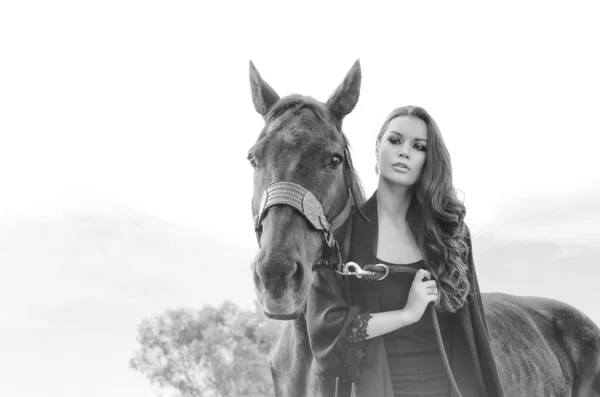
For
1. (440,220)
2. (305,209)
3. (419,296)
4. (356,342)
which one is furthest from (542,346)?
(305,209)

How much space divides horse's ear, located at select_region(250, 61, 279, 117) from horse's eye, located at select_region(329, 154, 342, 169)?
0.73 m

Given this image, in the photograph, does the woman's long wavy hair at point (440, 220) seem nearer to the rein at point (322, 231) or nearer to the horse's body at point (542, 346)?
the rein at point (322, 231)

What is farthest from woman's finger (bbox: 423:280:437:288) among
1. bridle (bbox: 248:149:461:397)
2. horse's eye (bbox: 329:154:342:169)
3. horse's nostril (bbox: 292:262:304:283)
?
horse's eye (bbox: 329:154:342:169)

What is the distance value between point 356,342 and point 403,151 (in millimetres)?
1216

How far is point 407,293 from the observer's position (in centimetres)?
366

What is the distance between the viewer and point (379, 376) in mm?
3412

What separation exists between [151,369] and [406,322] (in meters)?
14.3

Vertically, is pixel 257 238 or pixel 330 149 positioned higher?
pixel 330 149

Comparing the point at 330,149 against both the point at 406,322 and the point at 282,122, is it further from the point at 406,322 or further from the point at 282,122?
the point at 406,322

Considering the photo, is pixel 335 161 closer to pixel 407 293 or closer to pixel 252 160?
pixel 252 160

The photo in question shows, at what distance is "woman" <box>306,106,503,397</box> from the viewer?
3.45 m

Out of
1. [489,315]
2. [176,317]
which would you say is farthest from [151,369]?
[489,315]

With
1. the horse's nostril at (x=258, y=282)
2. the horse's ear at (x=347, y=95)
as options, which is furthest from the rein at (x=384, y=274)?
the horse's ear at (x=347, y=95)

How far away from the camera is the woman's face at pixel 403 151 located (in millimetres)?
3863
